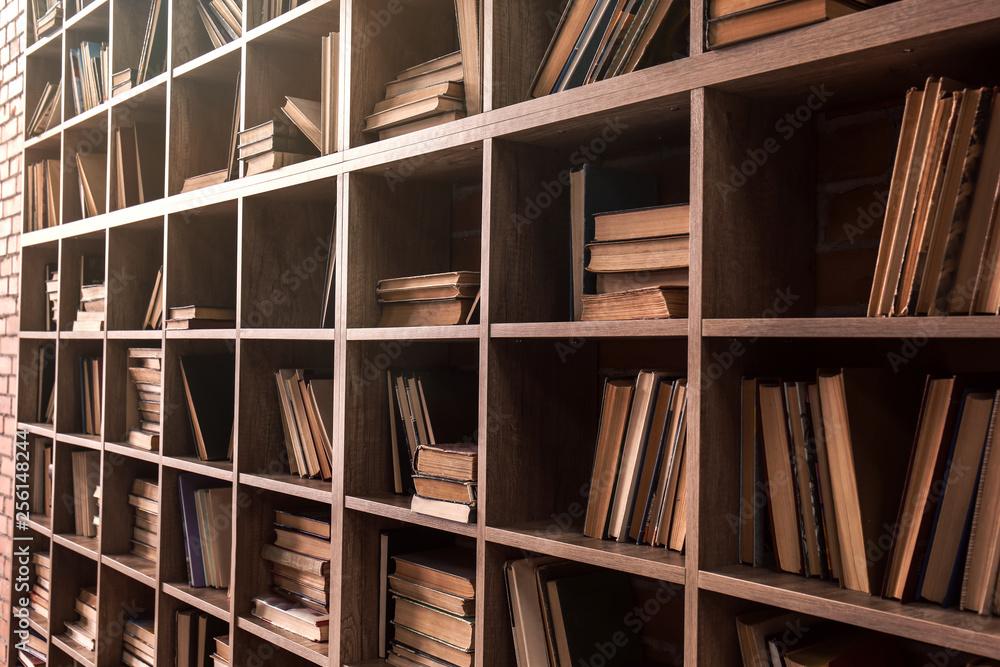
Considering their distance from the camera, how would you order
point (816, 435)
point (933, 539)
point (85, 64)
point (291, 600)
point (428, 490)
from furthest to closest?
point (85, 64) → point (291, 600) → point (428, 490) → point (816, 435) → point (933, 539)

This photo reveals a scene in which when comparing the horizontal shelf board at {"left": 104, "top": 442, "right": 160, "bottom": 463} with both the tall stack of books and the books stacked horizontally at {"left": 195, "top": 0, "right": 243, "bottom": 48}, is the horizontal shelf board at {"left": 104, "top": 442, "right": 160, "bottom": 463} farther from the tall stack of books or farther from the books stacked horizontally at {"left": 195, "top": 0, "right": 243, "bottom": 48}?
the books stacked horizontally at {"left": 195, "top": 0, "right": 243, "bottom": 48}

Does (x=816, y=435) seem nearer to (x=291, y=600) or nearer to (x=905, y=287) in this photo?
(x=905, y=287)

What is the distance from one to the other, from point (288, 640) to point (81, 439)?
1.37 m

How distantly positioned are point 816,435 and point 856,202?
433 millimetres

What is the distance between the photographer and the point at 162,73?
2652 mm

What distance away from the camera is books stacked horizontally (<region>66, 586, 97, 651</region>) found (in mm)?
2898

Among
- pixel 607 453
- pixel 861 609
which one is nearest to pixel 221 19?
pixel 607 453

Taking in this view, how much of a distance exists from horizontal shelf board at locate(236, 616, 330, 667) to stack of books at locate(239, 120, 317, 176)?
3.64 ft

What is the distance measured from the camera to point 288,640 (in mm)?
1975

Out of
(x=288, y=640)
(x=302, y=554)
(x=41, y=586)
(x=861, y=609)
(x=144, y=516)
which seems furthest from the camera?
(x=41, y=586)

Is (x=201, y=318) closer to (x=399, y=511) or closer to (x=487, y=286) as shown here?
(x=399, y=511)

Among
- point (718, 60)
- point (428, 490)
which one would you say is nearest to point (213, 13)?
point (428, 490)

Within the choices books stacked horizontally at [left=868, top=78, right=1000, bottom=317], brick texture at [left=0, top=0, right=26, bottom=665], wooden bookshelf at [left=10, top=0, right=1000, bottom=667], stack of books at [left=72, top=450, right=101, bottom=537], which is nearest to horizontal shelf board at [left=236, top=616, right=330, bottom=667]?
wooden bookshelf at [left=10, top=0, right=1000, bottom=667]

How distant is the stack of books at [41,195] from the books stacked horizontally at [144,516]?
1.19 m
